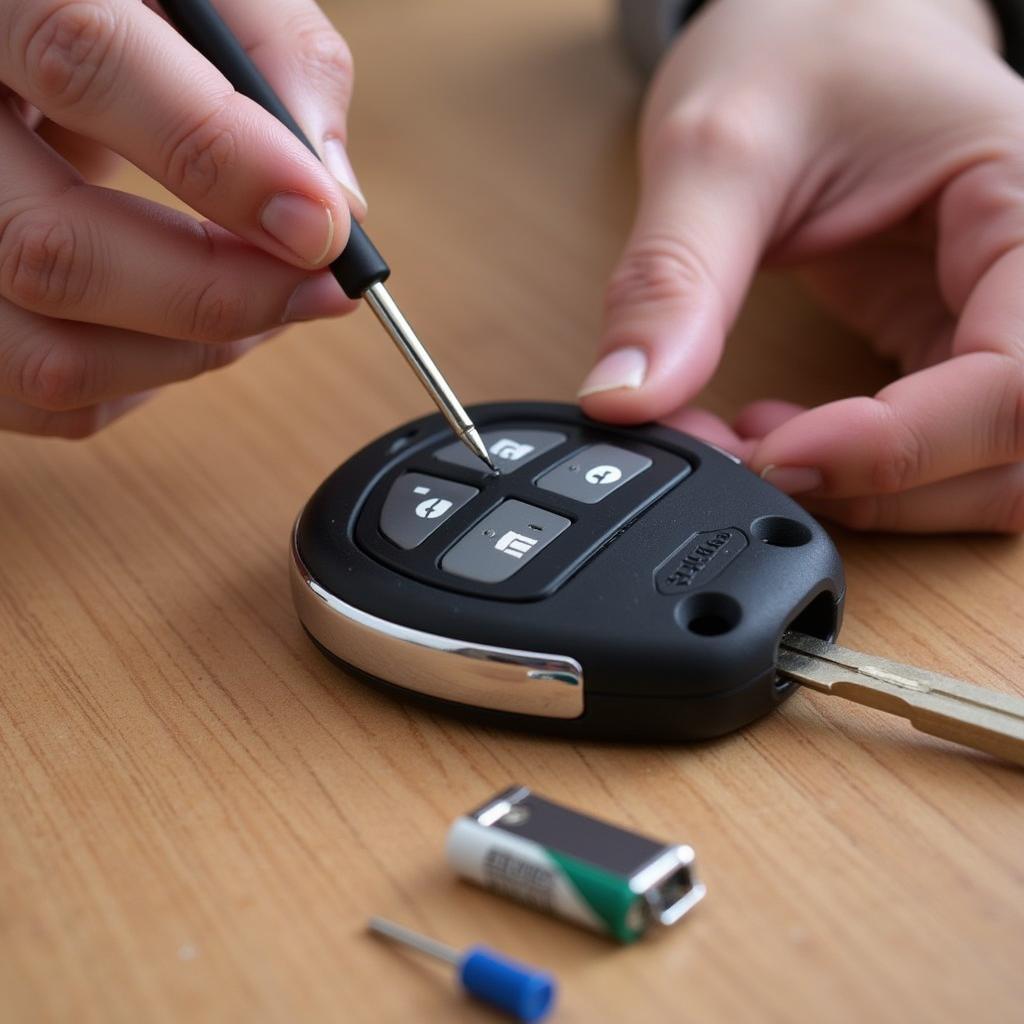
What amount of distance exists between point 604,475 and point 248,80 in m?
0.27

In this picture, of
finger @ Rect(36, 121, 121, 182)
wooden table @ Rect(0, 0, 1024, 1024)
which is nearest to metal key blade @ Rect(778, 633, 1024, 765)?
wooden table @ Rect(0, 0, 1024, 1024)

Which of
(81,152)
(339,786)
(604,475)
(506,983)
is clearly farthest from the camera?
(81,152)

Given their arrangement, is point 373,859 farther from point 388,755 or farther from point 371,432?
point 371,432

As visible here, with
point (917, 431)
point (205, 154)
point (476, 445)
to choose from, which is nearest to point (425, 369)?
point (476, 445)

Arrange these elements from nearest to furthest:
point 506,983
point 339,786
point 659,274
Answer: point 506,983 → point 339,786 → point 659,274

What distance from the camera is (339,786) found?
0.53 metres

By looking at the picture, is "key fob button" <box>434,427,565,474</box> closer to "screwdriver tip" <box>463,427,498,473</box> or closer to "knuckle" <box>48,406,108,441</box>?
"screwdriver tip" <box>463,427,498,473</box>

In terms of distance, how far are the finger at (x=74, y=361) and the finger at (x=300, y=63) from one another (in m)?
0.13

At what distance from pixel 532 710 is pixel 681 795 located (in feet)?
0.23

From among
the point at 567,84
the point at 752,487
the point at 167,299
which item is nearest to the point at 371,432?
the point at 167,299

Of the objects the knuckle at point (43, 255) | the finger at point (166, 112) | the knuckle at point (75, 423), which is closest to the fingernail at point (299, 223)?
the finger at point (166, 112)

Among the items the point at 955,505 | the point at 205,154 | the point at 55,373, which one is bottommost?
the point at 955,505

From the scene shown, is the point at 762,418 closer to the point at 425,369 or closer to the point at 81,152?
the point at 425,369

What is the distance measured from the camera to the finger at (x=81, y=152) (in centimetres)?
83
